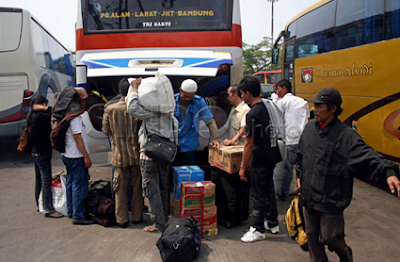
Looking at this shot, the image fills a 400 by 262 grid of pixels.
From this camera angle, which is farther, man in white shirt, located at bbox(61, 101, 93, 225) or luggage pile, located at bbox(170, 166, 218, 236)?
man in white shirt, located at bbox(61, 101, 93, 225)

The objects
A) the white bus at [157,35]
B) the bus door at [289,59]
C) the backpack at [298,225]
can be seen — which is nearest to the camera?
the backpack at [298,225]

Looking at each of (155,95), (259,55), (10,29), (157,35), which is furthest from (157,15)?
(259,55)

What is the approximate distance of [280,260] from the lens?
11.7ft

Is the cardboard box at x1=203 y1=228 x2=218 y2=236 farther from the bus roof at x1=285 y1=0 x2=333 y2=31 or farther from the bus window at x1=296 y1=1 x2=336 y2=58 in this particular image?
the bus roof at x1=285 y1=0 x2=333 y2=31

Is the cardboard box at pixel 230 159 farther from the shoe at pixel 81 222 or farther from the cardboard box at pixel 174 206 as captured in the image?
the shoe at pixel 81 222

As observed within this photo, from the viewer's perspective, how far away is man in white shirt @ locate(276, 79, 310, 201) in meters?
5.12

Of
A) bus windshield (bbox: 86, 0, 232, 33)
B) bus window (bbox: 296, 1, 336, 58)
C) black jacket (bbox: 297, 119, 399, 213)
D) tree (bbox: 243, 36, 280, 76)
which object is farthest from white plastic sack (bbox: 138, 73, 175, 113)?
tree (bbox: 243, 36, 280, 76)

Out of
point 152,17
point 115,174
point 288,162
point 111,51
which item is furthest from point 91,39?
point 288,162

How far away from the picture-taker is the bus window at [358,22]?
19.8 feet

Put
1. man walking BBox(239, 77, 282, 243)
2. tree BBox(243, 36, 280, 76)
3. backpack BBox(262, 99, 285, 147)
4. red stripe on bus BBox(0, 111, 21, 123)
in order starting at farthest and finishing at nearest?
tree BBox(243, 36, 280, 76)
red stripe on bus BBox(0, 111, 21, 123)
backpack BBox(262, 99, 285, 147)
man walking BBox(239, 77, 282, 243)

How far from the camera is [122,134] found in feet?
13.9

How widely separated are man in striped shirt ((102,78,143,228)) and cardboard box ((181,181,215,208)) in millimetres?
735

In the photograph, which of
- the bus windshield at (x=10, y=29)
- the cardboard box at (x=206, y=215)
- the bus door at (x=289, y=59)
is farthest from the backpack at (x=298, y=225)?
the bus windshield at (x=10, y=29)

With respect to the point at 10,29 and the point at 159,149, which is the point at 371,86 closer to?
the point at 159,149
